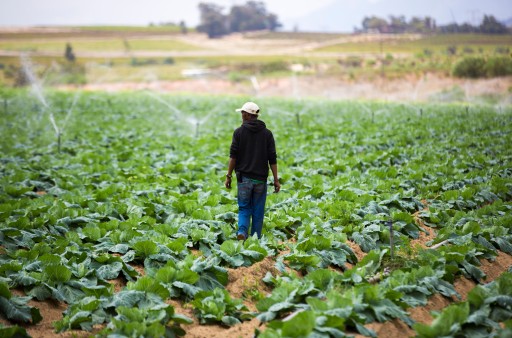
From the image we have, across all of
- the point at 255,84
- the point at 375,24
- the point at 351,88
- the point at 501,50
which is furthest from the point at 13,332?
the point at 375,24

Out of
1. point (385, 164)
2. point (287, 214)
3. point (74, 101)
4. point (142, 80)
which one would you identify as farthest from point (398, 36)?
point (287, 214)

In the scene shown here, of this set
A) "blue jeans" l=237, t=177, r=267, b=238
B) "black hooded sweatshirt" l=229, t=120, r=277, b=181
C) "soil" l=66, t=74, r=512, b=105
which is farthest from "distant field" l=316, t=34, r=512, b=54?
"blue jeans" l=237, t=177, r=267, b=238

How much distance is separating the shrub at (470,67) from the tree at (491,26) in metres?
3.96

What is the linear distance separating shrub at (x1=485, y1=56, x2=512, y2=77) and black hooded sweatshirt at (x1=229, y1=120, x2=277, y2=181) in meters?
35.4

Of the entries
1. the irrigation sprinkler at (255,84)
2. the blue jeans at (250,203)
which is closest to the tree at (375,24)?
the irrigation sprinkler at (255,84)

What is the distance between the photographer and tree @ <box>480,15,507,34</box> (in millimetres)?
43688

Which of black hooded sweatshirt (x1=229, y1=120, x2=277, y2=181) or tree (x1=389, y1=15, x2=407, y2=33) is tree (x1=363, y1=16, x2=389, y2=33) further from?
black hooded sweatshirt (x1=229, y1=120, x2=277, y2=181)

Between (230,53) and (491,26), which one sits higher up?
(491,26)

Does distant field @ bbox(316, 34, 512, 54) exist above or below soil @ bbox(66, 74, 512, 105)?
above

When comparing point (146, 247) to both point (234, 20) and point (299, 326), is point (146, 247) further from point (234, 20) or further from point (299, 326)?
point (234, 20)

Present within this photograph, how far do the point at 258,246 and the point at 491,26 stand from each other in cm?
4531

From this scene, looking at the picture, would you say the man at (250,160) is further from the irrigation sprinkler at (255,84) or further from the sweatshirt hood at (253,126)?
the irrigation sprinkler at (255,84)

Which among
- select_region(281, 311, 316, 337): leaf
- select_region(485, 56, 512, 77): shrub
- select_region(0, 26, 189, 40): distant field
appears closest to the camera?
select_region(281, 311, 316, 337): leaf

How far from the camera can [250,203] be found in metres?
6.57
